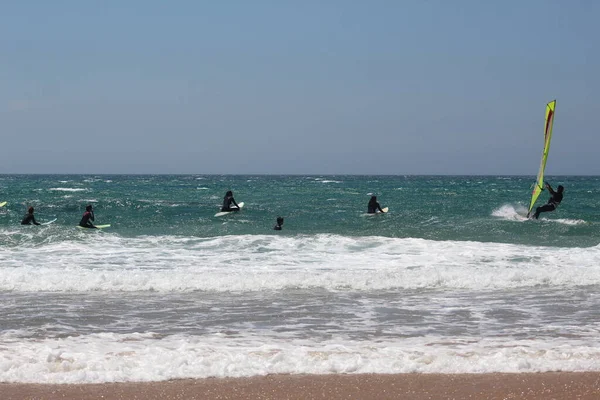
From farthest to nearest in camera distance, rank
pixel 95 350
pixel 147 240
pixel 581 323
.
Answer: pixel 147 240 < pixel 581 323 < pixel 95 350

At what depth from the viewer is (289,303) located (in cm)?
899

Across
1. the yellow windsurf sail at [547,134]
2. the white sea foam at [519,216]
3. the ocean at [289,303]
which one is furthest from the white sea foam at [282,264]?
the white sea foam at [519,216]

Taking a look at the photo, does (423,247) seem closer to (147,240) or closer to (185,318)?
(147,240)

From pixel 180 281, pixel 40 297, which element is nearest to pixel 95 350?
pixel 40 297

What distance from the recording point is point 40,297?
9.38 metres

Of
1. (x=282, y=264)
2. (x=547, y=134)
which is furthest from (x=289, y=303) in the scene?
(x=547, y=134)

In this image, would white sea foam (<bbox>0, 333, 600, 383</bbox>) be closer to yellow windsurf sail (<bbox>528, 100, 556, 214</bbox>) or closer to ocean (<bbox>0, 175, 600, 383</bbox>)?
ocean (<bbox>0, 175, 600, 383</bbox>)

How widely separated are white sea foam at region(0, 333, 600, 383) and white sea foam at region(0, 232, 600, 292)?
3.86 metres

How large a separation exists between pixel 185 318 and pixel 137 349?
5.65ft

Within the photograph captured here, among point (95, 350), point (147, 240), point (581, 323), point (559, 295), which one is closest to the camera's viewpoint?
point (95, 350)

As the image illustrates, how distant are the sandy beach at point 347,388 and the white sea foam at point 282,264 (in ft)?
16.1

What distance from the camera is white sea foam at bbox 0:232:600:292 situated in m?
10.5

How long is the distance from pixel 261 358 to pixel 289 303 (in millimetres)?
3146

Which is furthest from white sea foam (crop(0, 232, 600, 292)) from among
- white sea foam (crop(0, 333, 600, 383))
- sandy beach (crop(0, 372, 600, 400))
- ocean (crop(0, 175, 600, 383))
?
sandy beach (crop(0, 372, 600, 400))
